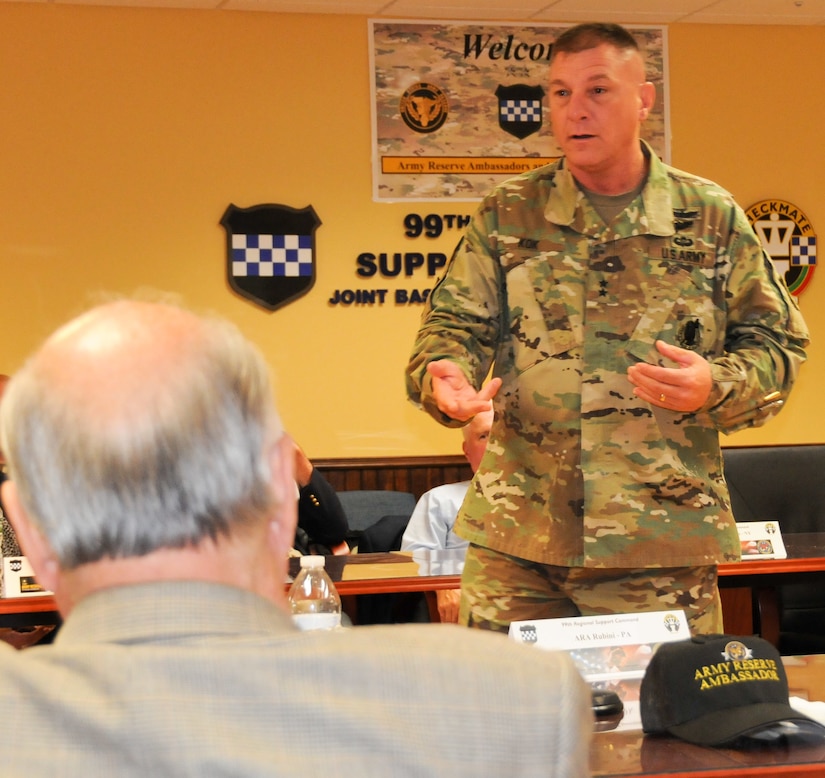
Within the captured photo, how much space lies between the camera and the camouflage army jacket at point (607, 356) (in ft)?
7.36

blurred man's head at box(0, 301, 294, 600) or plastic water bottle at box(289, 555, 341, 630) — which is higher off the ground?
blurred man's head at box(0, 301, 294, 600)

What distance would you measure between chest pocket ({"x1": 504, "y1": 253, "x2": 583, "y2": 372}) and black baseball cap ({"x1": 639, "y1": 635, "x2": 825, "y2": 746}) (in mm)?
869

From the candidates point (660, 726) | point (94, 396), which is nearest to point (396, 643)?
point (94, 396)

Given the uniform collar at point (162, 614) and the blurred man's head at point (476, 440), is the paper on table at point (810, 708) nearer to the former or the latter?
the uniform collar at point (162, 614)

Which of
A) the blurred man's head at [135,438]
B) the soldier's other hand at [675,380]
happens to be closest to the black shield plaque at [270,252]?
the soldier's other hand at [675,380]

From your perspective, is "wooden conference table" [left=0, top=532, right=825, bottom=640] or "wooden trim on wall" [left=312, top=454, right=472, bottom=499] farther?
"wooden trim on wall" [left=312, top=454, right=472, bottom=499]

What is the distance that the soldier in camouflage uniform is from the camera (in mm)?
2238

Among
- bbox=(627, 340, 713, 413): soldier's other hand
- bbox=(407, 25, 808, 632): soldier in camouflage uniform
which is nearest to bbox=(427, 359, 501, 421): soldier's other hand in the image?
bbox=(407, 25, 808, 632): soldier in camouflage uniform

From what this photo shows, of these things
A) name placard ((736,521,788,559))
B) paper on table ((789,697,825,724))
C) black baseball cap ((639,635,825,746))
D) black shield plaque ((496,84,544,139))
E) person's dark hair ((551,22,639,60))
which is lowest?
name placard ((736,521,788,559))

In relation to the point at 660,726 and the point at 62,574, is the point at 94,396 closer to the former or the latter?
the point at 62,574

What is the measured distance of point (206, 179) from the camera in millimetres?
5750

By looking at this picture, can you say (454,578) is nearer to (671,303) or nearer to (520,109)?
Result: (671,303)

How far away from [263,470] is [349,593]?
8.61 ft

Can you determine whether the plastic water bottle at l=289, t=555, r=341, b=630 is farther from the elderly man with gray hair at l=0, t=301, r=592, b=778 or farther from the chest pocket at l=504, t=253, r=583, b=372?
the elderly man with gray hair at l=0, t=301, r=592, b=778
